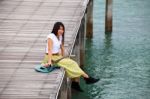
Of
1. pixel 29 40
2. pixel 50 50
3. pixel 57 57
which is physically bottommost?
pixel 29 40

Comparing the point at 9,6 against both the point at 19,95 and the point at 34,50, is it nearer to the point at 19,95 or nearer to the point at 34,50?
the point at 34,50

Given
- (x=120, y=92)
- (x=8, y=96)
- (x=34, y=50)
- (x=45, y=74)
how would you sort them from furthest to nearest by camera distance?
(x=120, y=92) < (x=34, y=50) < (x=45, y=74) < (x=8, y=96)

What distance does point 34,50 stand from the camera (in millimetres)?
19812

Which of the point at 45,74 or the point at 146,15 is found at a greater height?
the point at 45,74

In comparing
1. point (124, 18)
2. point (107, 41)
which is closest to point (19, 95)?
point (107, 41)

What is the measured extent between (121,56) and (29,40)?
9194 mm

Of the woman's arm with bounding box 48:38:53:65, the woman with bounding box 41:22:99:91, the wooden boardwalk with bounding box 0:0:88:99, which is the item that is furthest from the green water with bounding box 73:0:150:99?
the woman's arm with bounding box 48:38:53:65

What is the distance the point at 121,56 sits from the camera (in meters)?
29.4

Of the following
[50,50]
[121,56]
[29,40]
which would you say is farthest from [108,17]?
[50,50]

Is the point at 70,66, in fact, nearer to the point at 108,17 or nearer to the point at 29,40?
the point at 29,40

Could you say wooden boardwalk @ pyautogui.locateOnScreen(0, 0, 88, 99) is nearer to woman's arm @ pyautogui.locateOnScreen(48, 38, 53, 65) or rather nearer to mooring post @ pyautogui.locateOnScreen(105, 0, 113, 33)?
woman's arm @ pyautogui.locateOnScreen(48, 38, 53, 65)

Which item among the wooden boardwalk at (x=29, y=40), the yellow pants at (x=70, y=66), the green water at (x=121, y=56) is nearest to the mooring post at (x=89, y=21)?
the green water at (x=121, y=56)

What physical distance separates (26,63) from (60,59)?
1468 mm

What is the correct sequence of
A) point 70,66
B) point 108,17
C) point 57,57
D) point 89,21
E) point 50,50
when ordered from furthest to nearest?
1. point 108,17
2. point 89,21
3. point 57,57
4. point 70,66
5. point 50,50
